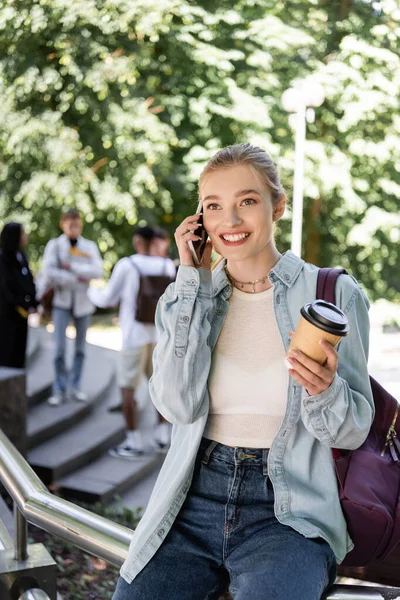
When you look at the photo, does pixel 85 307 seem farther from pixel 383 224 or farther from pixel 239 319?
pixel 383 224

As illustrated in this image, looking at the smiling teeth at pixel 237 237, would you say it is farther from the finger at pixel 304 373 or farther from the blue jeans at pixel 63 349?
the blue jeans at pixel 63 349

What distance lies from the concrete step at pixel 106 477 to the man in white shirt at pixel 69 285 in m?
0.76

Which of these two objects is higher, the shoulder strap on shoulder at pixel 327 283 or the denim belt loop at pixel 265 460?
the shoulder strap on shoulder at pixel 327 283

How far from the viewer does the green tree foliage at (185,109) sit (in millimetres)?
5938

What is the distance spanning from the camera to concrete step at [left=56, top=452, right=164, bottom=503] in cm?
481

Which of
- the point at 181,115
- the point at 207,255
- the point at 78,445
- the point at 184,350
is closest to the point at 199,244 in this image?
the point at 207,255

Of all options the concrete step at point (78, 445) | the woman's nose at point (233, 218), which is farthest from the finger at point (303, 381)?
the concrete step at point (78, 445)

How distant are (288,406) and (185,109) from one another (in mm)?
9363

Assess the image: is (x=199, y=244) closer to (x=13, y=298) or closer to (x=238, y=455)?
(x=238, y=455)

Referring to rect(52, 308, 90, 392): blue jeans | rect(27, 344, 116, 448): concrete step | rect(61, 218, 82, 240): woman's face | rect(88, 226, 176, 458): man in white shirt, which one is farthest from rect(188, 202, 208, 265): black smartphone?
rect(52, 308, 90, 392): blue jeans

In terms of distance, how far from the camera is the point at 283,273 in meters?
1.52

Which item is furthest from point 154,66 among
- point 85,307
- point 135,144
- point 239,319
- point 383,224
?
point 239,319

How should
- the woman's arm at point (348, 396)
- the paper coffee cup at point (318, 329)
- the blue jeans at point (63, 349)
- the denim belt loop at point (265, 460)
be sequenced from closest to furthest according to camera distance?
the paper coffee cup at point (318, 329) < the woman's arm at point (348, 396) < the denim belt loop at point (265, 460) < the blue jeans at point (63, 349)

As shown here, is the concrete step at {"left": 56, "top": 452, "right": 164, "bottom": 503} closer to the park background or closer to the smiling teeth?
the park background
